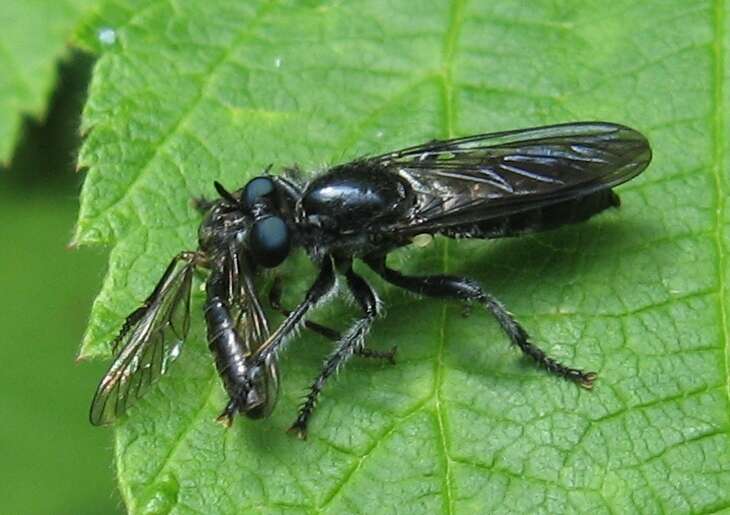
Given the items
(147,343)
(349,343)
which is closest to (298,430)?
(349,343)

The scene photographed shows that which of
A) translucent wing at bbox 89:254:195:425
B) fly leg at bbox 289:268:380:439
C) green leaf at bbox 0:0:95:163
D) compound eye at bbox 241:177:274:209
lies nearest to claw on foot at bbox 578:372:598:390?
fly leg at bbox 289:268:380:439

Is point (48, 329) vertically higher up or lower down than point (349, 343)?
lower down

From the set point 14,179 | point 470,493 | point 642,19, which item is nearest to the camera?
point 470,493

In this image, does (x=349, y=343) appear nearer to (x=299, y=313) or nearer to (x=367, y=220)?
(x=299, y=313)

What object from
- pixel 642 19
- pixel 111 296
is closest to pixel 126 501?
pixel 111 296

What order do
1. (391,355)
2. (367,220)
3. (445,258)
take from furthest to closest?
(445,258) < (367,220) < (391,355)

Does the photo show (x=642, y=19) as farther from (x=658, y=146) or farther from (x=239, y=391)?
(x=239, y=391)

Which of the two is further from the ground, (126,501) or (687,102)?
(687,102)
